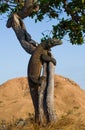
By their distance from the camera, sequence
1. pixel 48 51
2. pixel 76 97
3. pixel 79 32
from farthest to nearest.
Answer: pixel 76 97 → pixel 79 32 → pixel 48 51

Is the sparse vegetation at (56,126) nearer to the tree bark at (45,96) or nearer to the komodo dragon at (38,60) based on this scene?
the tree bark at (45,96)

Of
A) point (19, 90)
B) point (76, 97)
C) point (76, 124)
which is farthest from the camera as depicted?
point (19, 90)

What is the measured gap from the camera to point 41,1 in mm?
15352

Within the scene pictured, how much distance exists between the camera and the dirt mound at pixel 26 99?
96.2 ft

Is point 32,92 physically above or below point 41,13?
below

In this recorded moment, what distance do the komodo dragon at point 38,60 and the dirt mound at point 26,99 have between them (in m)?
10.3

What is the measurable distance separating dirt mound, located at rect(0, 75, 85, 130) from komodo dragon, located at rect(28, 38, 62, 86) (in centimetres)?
1026

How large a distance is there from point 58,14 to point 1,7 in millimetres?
2336

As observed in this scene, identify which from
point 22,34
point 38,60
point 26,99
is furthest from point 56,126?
point 26,99

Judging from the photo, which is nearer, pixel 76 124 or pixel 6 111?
pixel 76 124

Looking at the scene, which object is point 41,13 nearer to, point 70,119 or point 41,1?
point 41,1

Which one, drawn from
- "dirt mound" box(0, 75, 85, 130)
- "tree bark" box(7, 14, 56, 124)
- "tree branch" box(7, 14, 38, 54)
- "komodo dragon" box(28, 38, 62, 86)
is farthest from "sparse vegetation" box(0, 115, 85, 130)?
"dirt mound" box(0, 75, 85, 130)

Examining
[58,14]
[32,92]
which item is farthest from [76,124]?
[58,14]

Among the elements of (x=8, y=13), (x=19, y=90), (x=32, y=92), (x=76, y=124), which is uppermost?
(x=19, y=90)
